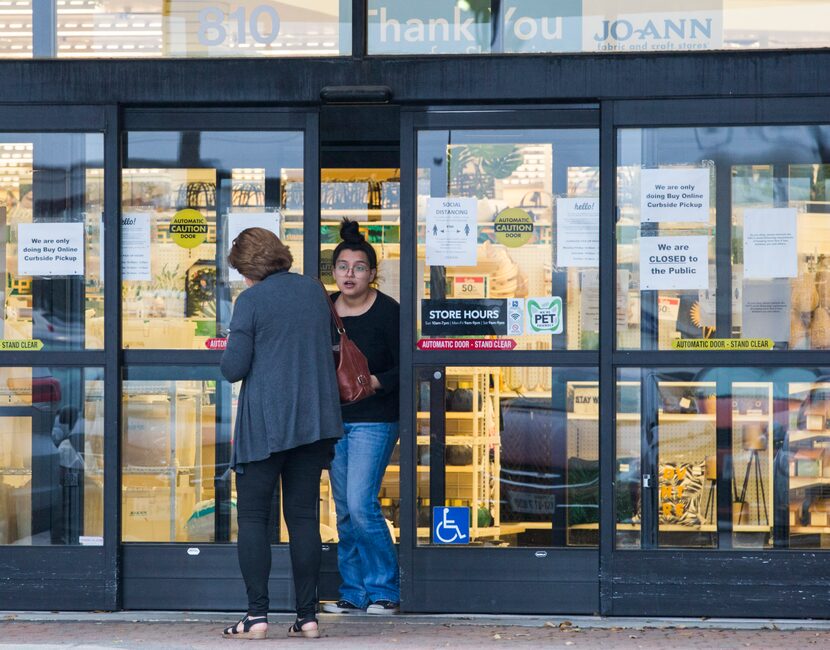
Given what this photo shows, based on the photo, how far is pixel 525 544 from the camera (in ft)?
22.7

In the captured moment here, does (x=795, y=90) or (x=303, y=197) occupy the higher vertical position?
(x=795, y=90)

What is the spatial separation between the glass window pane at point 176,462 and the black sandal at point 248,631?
871 millimetres

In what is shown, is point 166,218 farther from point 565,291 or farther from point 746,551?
point 746,551

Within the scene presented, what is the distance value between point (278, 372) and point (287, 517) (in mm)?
691

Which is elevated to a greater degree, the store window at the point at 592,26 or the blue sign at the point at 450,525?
the store window at the point at 592,26

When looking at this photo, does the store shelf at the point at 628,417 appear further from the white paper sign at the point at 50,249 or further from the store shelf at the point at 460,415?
the white paper sign at the point at 50,249

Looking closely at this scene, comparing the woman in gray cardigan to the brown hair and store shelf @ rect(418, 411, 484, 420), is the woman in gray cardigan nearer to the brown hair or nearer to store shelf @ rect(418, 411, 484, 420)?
the brown hair

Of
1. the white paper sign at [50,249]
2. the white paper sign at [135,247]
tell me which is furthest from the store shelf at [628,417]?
the white paper sign at [50,249]

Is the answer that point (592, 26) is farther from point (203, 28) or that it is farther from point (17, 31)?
point (17, 31)

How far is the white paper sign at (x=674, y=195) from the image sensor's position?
689 cm

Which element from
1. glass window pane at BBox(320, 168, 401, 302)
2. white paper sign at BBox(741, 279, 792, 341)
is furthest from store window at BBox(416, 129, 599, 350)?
glass window pane at BBox(320, 168, 401, 302)

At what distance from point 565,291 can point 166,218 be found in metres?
2.14

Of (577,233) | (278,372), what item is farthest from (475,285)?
(278,372)

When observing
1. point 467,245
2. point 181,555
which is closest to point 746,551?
point 467,245
